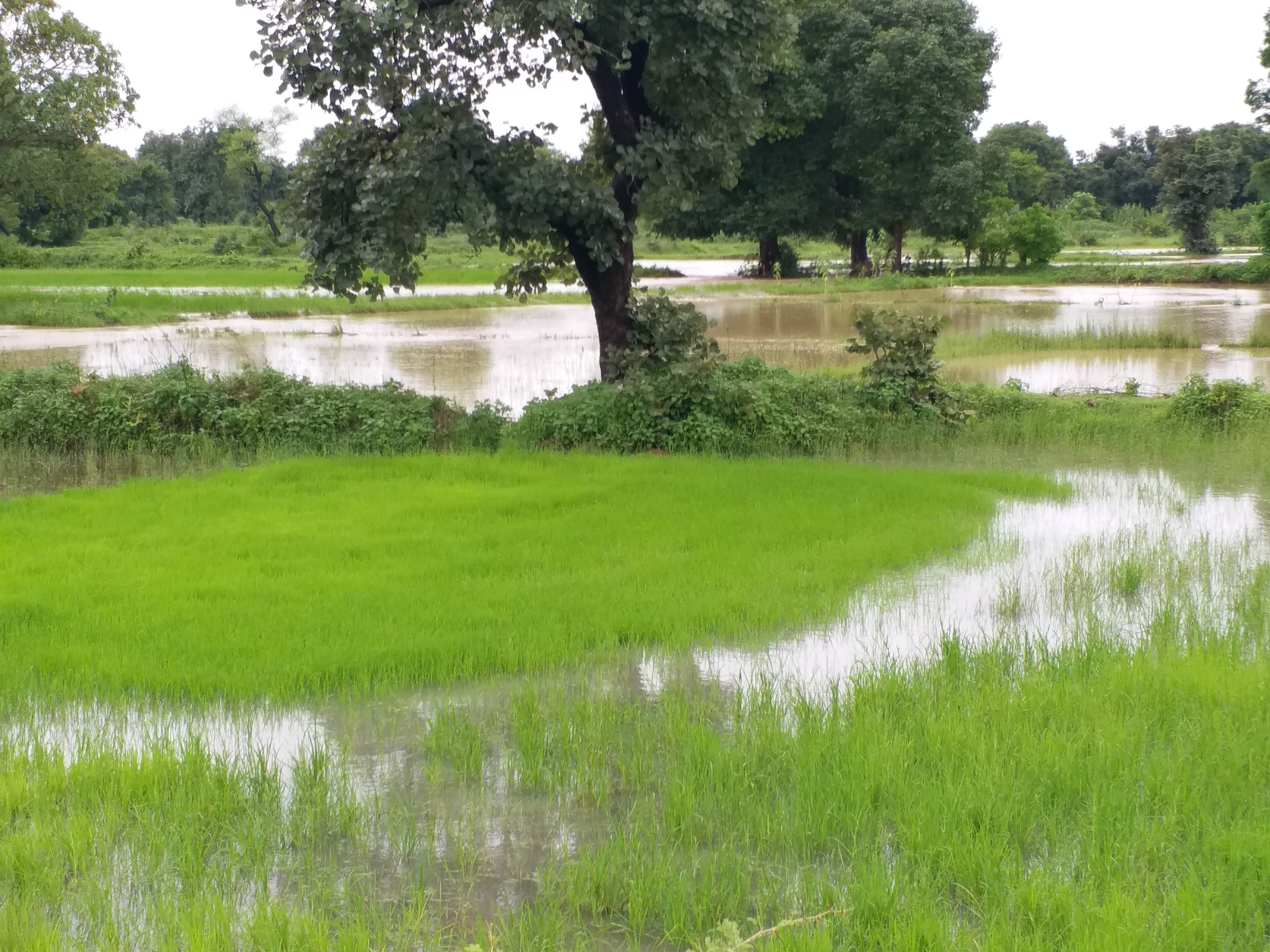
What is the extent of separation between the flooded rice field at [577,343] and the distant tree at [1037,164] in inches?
1171

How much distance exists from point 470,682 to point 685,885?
209 cm

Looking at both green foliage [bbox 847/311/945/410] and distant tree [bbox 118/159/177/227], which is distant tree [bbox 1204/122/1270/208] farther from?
distant tree [bbox 118/159/177/227]

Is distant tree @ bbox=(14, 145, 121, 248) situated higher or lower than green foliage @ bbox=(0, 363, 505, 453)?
higher

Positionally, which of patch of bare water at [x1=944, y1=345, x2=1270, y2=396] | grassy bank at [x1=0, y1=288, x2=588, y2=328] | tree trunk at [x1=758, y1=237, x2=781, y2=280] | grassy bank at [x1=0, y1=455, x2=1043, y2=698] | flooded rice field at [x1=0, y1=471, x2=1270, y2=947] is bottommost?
flooded rice field at [x1=0, y1=471, x2=1270, y2=947]

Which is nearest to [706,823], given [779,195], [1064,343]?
[1064,343]

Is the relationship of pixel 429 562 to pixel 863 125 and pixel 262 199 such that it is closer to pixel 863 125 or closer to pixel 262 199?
pixel 863 125

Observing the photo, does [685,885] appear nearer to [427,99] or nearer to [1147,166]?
[427,99]

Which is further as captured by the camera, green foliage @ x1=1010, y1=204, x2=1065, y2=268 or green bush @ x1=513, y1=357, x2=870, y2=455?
green foliage @ x1=1010, y1=204, x2=1065, y2=268

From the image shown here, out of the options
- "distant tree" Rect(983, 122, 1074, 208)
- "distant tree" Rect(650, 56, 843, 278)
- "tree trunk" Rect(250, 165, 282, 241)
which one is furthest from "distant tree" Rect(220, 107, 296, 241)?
"distant tree" Rect(983, 122, 1074, 208)

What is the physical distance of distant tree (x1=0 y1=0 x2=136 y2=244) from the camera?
22.9 metres

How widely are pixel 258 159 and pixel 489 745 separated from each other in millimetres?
61112

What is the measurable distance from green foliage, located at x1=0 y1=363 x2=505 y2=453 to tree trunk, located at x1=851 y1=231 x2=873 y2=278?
28839mm

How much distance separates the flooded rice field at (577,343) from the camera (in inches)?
610

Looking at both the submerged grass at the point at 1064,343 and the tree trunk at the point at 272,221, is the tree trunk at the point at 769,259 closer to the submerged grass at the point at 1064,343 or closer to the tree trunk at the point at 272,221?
the submerged grass at the point at 1064,343
